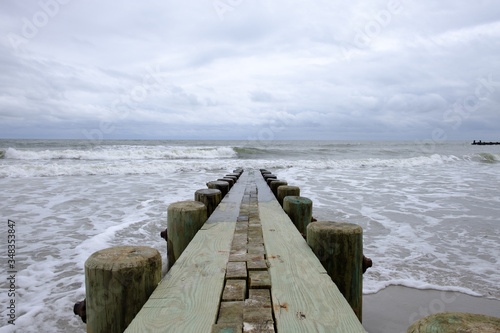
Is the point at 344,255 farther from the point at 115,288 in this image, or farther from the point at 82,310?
the point at 82,310

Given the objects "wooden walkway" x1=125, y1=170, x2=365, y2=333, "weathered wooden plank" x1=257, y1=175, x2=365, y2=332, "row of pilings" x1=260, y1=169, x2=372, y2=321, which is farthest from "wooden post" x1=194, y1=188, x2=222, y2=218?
"row of pilings" x1=260, y1=169, x2=372, y2=321

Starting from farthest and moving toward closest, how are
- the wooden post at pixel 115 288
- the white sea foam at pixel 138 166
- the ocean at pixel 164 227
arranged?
the white sea foam at pixel 138 166 → the ocean at pixel 164 227 → the wooden post at pixel 115 288

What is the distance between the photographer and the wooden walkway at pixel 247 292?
4.99 feet

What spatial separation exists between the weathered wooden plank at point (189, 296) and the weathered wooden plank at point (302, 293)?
14.1 inches

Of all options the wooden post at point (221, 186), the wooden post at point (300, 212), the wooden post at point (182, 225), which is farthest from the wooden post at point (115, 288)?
the wooden post at point (221, 186)

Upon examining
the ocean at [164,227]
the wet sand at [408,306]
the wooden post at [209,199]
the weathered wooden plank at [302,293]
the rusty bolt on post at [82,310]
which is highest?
the wooden post at [209,199]

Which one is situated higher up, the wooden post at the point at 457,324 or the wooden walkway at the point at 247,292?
the wooden post at the point at 457,324

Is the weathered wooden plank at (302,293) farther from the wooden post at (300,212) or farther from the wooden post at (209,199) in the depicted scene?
the wooden post at (209,199)

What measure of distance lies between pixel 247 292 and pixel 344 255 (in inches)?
34.7

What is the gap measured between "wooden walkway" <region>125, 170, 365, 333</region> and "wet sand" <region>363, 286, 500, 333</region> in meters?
1.25

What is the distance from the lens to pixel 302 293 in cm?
186

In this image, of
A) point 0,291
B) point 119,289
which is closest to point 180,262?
point 119,289

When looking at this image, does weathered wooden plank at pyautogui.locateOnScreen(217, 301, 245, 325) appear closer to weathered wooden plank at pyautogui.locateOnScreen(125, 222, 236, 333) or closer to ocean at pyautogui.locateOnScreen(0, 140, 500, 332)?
weathered wooden plank at pyautogui.locateOnScreen(125, 222, 236, 333)

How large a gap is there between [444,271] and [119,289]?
4.26 m
